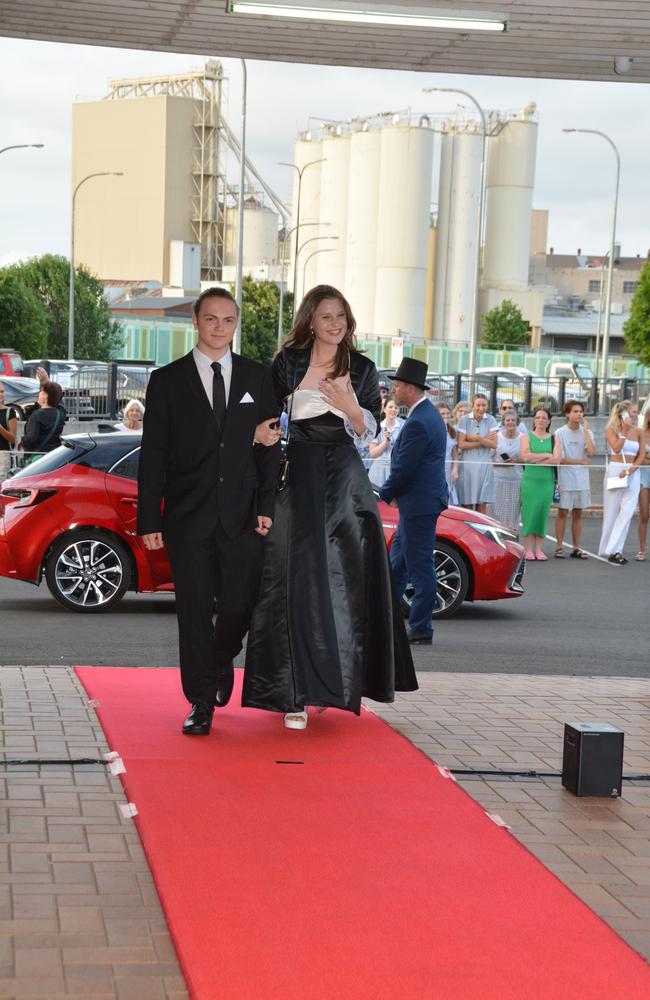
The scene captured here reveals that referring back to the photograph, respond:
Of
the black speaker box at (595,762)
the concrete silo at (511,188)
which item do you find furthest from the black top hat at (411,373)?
the concrete silo at (511,188)

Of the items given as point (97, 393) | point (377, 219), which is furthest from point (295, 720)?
point (377, 219)

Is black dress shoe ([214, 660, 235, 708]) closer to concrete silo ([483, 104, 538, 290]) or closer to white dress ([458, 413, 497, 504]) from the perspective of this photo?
white dress ([458, 413, 497, 504])

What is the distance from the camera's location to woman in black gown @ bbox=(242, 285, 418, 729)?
6711mm

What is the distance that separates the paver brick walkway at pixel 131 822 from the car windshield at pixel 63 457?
3771 mm

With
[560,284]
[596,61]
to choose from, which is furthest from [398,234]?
[596,61]

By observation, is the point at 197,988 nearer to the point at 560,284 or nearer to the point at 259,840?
the point at 259,840

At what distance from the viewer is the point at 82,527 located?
12102 mm

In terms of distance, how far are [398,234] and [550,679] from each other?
9344 cm

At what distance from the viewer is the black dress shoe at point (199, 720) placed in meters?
6.79

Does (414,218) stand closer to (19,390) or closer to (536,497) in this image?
(19,390)

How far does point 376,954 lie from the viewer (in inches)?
162

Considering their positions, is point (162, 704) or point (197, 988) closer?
point (197, 988)

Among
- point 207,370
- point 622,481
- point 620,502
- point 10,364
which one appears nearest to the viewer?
point 207,370

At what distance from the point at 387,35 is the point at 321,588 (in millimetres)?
3587
